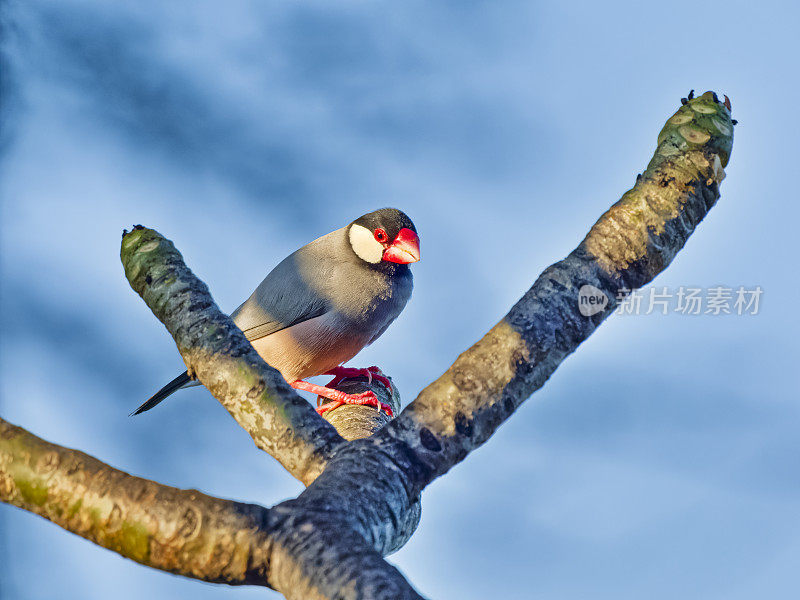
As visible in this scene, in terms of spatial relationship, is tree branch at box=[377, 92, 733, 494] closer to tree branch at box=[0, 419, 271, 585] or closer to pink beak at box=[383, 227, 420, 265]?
tree branch at box=[0, 419, 271, 585]

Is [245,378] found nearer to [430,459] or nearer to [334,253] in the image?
[430,459]

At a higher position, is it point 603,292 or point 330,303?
point 330,303

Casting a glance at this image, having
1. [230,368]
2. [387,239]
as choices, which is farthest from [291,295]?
[230,368]

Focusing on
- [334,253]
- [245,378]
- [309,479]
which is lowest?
[309,479]

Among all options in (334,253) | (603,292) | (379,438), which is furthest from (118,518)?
(334,253)

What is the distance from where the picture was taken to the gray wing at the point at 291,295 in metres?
4.36

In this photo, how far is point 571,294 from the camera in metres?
2.44

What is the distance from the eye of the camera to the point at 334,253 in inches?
179

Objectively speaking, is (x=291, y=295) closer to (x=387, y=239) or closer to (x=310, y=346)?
(x=310, y=346)

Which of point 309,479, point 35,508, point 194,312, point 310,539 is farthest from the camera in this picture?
point 194,312

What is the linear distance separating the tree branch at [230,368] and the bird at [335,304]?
1.31 metres

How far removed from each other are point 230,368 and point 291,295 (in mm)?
1804

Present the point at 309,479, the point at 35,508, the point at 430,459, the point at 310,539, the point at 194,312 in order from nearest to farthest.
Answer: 1. the point at 310,539
2. the point at 35,508
3. the point at 430,459
4. the point at 309,479
5. the point at 194,312

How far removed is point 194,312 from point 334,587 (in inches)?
60.3
